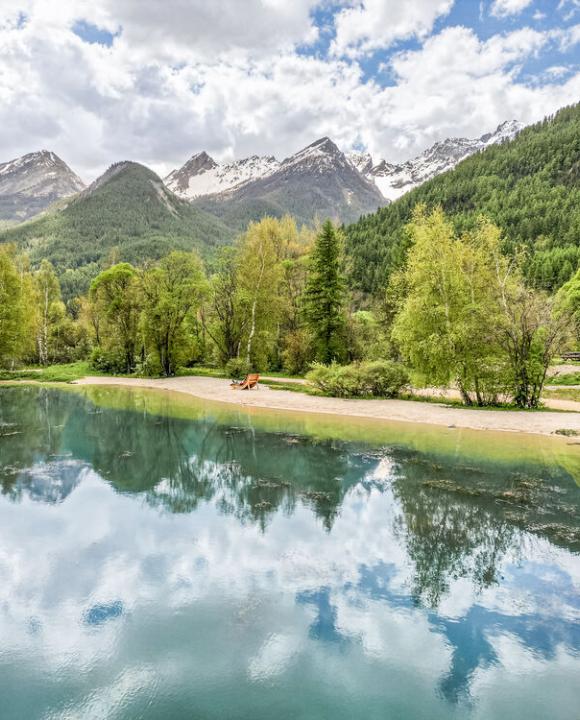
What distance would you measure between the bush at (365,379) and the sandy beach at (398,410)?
1.02 meters

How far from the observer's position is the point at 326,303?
38250mm

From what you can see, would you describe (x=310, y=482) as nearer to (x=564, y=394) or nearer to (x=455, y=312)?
(x=455, y=312)

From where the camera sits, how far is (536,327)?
872 inches

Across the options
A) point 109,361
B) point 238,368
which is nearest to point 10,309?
point 109,361

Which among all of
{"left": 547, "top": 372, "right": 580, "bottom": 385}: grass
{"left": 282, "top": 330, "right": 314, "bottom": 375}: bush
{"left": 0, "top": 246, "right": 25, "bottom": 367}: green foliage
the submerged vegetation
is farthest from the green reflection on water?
{"left": 0, "top": 246, "right": 25, "bottom": 367}: green foliage

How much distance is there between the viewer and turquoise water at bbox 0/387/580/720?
554cm

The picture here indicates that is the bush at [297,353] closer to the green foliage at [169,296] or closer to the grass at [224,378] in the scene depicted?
the grass at [224,378]

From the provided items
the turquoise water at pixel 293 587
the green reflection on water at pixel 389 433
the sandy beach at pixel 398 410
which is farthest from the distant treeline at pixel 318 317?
the turquoise water at pixel 293 587

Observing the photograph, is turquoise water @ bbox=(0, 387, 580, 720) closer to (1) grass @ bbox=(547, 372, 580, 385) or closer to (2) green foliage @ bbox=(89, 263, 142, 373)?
(1) grass @ bbox=(547, 372, 580, 385)

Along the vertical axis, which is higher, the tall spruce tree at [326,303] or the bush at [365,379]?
the tall spruce tree at [326,303]

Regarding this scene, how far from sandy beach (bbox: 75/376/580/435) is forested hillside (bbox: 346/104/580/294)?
5268 centimetres

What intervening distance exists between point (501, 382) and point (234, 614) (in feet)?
67.2

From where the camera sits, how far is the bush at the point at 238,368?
3891cm

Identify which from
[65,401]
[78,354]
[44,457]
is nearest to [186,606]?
[44,457]
